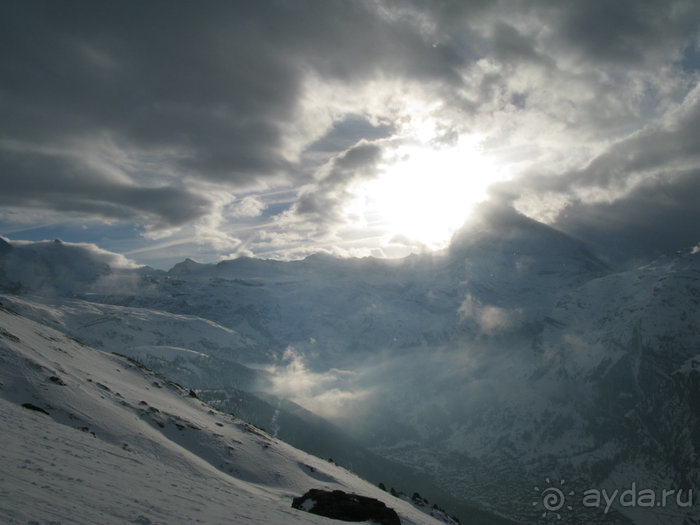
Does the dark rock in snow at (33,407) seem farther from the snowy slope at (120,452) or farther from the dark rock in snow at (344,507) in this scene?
the dark rock in snow at (344,507)

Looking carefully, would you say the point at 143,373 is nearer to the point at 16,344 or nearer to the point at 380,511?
the point at 16,344

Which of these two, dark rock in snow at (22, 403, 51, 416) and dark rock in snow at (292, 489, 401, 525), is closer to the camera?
dark rock in snow at (22, 403, 51, 416)

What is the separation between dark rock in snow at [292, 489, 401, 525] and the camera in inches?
1602

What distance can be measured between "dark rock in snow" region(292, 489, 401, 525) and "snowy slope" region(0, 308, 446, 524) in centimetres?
359

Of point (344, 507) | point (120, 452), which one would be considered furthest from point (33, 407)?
point (344, 507)

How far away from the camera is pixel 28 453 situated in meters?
24.8

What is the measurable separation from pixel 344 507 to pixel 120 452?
23741mm

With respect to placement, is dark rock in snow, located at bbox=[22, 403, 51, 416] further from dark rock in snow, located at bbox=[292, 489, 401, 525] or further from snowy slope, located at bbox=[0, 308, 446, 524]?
dark rock in snow, located at bbox=[292, 489, 401, 525]

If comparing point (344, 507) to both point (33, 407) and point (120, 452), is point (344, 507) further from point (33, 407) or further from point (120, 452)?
point (33, 407)

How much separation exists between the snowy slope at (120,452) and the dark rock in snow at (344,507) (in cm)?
359

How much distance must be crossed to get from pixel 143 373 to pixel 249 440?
34083 millimetres

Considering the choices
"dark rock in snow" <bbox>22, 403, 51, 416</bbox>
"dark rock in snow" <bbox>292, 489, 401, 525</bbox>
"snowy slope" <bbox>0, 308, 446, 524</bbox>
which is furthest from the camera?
"dark rock in snow" <bbox>292, 489, 401, 525</bbox>

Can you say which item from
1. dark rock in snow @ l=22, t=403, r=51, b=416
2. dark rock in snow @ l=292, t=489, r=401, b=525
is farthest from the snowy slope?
dark rock in snow @ l=292, t=489, r=401, b=525

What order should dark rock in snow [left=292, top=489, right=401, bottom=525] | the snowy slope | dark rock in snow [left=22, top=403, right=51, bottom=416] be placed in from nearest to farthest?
the snowy slope → dark rock in snow [left=22, top=403, right=51, bottom=416] → dark rock in snow [left=292, top=489, right=401, bottom=525]
